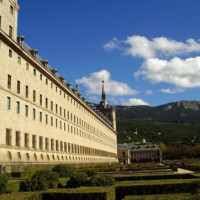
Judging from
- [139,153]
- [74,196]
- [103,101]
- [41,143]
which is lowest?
[139,153]

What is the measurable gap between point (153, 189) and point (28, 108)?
24839mm

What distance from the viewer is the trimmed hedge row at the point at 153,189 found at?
16016mm

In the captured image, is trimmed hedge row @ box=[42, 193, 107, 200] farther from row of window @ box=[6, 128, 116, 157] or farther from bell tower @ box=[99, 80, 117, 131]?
bell tower @ box=[99, 80, 117, 131]

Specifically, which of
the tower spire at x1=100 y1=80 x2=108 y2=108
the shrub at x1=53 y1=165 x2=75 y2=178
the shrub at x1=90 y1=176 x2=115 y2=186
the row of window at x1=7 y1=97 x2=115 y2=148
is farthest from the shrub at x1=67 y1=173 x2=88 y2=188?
the tower spire at x1=100 y1=80 x2=108 y2=108

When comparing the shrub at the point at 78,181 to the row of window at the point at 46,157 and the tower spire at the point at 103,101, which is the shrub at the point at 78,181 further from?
the tower spire at the point at 103,101

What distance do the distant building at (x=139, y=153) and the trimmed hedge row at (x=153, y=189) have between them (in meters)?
139

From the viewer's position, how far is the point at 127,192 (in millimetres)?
16078

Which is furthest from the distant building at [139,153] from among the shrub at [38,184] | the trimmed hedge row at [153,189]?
the shrub at [38,184]

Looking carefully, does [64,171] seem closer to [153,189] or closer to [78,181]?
[78,181]

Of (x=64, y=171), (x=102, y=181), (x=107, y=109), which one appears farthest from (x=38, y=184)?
(x=107, y=109)

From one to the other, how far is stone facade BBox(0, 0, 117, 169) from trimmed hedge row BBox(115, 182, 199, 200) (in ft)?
54.2

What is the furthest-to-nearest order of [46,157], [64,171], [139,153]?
[139,153], [46,157], [64,171]

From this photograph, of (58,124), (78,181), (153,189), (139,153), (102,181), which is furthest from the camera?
(139,153)

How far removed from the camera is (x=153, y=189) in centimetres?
1633
